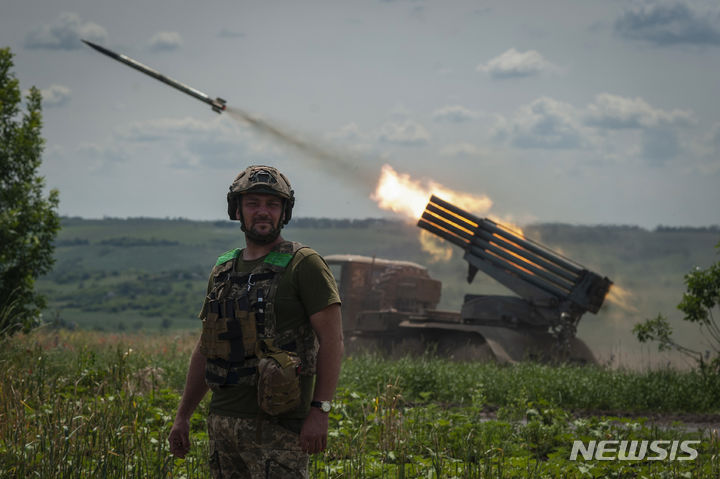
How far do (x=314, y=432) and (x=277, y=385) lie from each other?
300mm

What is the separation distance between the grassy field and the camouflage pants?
62.6 inches

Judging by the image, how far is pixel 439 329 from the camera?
18.6m

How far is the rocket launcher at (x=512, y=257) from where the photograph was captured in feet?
57.2

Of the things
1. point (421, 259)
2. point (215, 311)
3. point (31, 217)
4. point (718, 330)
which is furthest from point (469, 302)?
point (421, 259)

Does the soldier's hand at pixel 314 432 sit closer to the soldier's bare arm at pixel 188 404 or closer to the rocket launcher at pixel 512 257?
the soldier's bare arm at pixel 188 404

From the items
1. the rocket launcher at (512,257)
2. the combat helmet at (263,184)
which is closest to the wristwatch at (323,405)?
the combat helmet at (263,184)

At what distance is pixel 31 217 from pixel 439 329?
8.84 m

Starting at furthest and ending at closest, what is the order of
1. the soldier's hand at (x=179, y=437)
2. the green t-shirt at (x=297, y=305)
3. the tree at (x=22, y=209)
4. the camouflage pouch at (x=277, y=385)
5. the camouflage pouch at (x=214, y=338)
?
the tree at (x=22, y=209)
the soldier's hand at (x=179, y=437)
the camouflage pouch at (x=214, y=338)
the green t-shirt at (x=297, y=305)
the camouflage pouch at (x=277, y=385)

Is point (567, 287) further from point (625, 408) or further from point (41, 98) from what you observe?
point (41, 98)

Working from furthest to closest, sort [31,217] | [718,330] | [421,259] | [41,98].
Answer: [421,259] → [41,98] → [31,217] → [718,330]

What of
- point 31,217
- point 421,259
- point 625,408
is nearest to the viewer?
point 625,408

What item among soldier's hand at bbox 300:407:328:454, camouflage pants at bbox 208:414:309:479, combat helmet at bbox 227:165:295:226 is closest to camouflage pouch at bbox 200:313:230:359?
camouflage pants at bbox 208:414:309:479

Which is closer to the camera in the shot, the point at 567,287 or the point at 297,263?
the point at 297,263

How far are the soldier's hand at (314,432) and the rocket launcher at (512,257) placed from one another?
13.5 metres
